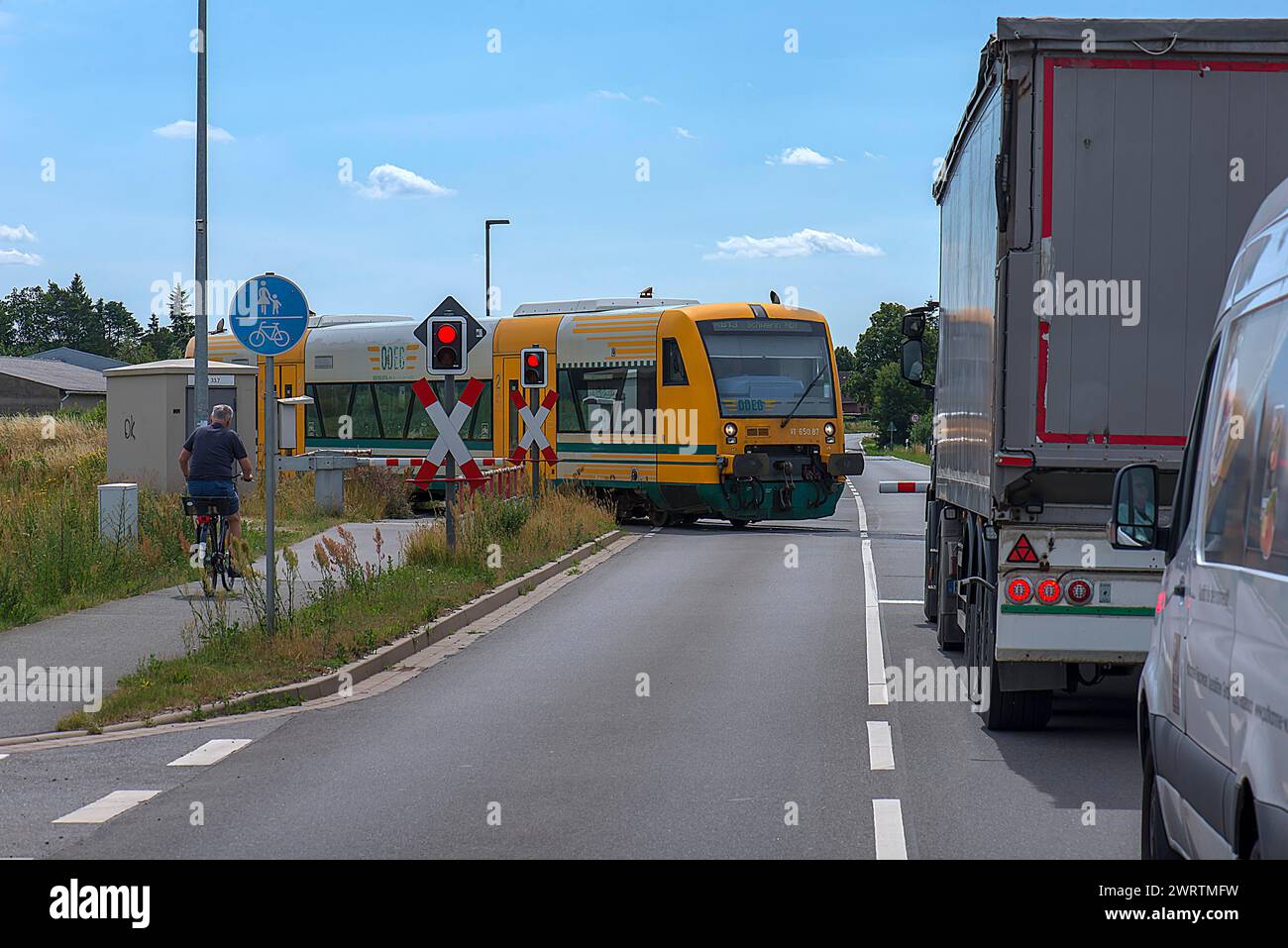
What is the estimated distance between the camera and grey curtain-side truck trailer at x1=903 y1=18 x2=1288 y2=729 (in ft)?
28.5

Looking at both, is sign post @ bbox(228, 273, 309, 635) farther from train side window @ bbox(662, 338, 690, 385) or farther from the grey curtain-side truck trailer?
train side window @ bbox(662, 338, 690, 385)

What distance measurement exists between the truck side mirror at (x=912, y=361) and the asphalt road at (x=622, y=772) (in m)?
2.42

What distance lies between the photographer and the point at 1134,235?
873cm

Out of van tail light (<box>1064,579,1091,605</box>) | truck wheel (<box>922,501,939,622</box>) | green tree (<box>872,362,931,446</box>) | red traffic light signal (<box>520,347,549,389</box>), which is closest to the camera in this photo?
van tail light (<box>1064,579,1091,605</box>)

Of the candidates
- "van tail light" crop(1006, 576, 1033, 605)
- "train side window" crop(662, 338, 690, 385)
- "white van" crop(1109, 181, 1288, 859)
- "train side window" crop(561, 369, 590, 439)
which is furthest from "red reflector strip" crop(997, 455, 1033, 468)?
"train side window" crop(561, 369, 590, 439)

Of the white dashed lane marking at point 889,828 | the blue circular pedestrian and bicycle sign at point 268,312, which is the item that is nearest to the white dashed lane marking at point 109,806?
the white dashed lane marking at point 889,828

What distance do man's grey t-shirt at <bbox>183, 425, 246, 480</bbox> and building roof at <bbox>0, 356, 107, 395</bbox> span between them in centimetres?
7663

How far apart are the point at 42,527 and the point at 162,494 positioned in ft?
19.2

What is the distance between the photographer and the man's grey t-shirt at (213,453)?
1596cm

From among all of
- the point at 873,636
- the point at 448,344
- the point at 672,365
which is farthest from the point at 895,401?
the point at 873,636

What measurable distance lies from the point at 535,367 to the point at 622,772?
51.9 feet

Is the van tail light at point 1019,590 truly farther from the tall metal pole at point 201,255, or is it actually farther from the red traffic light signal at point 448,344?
the tall metal pole at point 201,255
